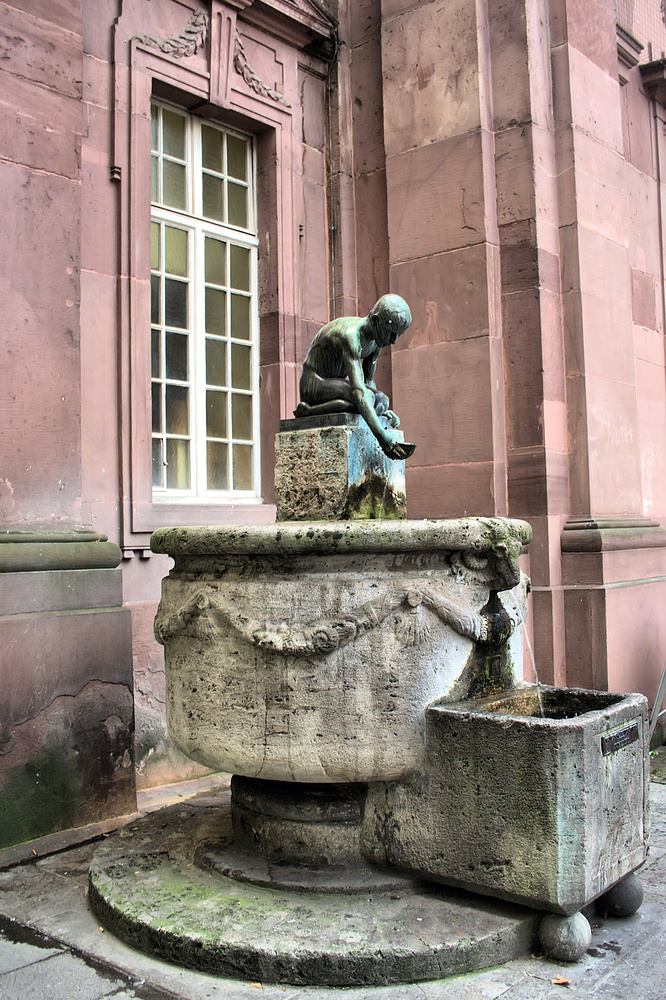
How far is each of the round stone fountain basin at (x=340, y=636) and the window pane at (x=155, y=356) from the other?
2.63 metres

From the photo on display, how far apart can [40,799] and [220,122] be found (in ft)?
14.7

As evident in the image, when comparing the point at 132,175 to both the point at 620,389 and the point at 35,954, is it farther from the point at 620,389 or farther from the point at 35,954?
the point at 35,954

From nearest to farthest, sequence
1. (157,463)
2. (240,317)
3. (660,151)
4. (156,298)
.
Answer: (157,463)
(156,298)
(240,317)
(660,151)

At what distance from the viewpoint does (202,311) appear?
566cm

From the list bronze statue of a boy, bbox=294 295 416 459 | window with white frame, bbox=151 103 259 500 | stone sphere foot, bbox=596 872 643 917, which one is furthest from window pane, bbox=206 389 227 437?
stone sphere foot, bbox=596 872 643 917

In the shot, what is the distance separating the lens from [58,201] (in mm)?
4156

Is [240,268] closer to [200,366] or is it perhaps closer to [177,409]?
[200,366]

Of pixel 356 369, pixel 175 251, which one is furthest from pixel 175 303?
pixel 356 369

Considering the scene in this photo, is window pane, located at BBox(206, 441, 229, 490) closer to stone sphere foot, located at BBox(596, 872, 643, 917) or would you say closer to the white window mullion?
the white window mullion

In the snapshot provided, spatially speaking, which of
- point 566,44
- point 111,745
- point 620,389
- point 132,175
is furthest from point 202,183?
point 111,745

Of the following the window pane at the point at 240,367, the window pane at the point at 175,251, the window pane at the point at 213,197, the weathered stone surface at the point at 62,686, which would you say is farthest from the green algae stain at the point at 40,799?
the window pane at the point at 213,197

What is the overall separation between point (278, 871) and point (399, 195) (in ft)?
15.3

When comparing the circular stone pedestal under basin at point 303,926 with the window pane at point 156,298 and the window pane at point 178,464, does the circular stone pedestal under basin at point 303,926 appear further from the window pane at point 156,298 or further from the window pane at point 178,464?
the window pane at point 156,298

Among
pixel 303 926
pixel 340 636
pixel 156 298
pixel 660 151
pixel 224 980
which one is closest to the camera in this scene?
pixel 224 980
